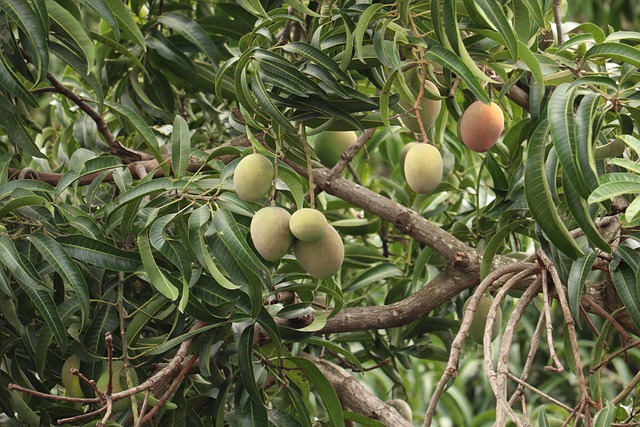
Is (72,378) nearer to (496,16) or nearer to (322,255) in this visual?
(322,255)

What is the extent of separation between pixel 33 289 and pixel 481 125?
60 cm

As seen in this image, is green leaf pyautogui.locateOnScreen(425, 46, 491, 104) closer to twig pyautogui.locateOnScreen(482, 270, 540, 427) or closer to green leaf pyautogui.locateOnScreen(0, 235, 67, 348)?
twig pyautogui.locateOnScreen(482, 270, 540, 427)

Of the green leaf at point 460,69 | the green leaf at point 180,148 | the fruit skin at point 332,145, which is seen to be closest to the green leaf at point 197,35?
the fruit skin at point 332,145

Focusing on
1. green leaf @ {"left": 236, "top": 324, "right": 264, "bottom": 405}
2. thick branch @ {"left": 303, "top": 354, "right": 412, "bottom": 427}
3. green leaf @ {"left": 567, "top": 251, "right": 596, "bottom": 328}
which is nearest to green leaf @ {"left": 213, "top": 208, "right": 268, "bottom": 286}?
green leaf @ {"left": 236, "top": 324, "right": 264, "bottom": 405}

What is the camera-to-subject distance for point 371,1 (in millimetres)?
1096

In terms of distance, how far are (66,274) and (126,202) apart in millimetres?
119

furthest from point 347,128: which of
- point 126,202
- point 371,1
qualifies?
point 126,202

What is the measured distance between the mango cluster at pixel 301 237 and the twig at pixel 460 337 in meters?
0.17

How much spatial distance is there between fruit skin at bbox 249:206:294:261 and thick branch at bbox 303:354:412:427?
0.54m

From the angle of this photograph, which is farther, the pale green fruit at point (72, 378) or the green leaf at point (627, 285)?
the pale green fruit at point (72, 378)

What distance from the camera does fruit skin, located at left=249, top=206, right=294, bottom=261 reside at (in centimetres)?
103

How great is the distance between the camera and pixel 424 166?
1104 millimetres

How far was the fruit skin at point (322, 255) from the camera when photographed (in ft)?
3.47

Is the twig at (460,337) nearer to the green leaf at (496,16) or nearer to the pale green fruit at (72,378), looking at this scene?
the green leaf at (496,16)
